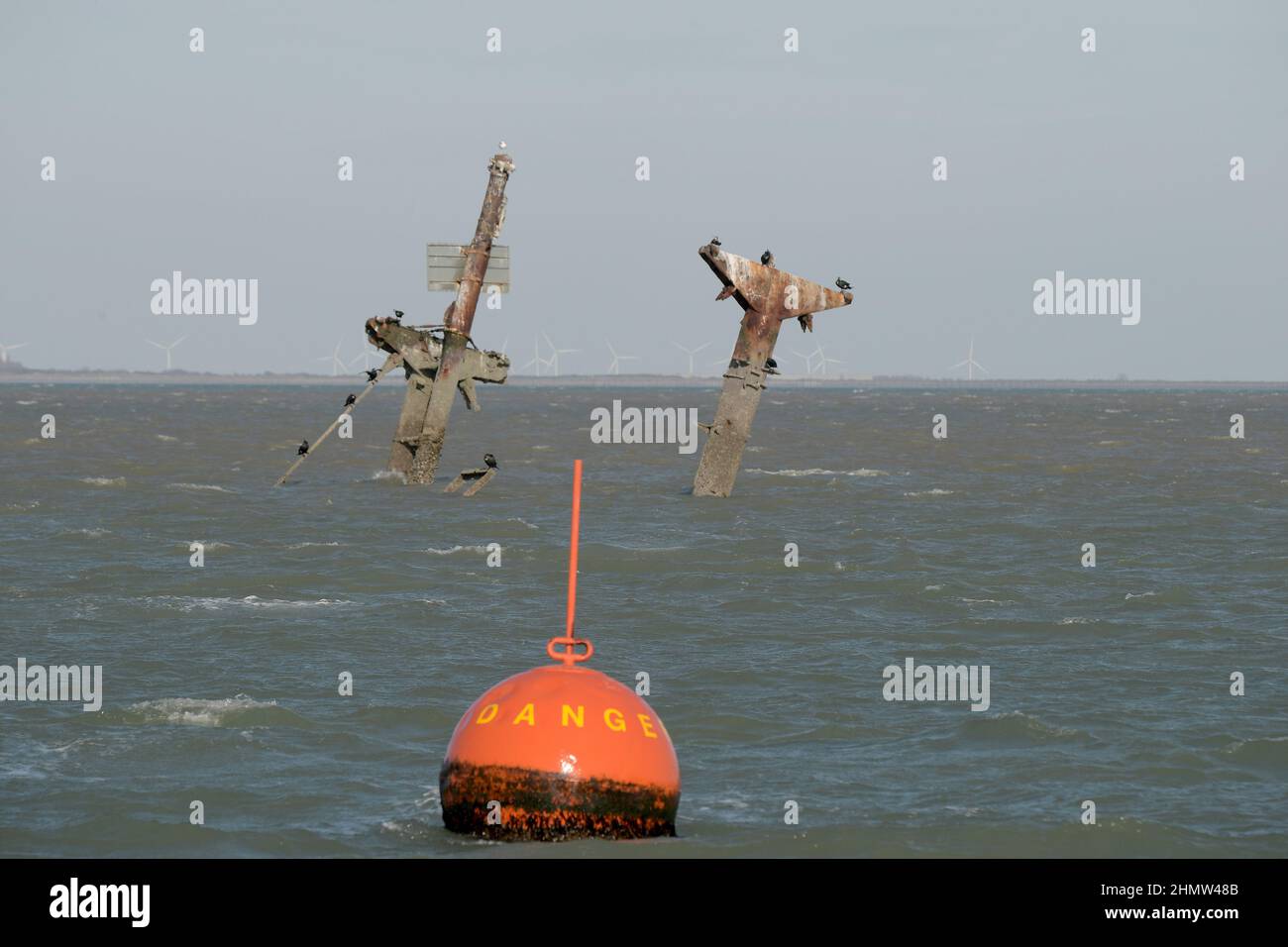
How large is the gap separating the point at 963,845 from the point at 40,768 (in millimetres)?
7316

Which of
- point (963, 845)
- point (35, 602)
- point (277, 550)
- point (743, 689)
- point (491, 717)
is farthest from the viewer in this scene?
point (277, 550)

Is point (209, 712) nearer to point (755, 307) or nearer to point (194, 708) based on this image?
point (194, 708)

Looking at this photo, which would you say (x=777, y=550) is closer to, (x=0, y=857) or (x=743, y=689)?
(x=743, y=689)

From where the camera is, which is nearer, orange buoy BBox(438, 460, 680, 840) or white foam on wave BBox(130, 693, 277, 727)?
orange buoy BBox(438, 460, 680, 840)

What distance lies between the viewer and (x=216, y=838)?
511 inches

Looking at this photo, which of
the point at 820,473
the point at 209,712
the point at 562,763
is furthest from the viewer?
the point at 820,473

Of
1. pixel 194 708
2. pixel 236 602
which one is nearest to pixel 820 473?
pixel 236 602

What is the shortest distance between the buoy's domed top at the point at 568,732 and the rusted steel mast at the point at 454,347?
25.6 m

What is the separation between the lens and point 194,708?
55.8 ft

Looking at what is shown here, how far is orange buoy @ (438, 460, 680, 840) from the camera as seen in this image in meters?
11.7

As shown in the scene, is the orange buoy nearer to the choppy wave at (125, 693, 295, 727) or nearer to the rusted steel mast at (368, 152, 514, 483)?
the choppy wave at (125, 693, 295, 727)

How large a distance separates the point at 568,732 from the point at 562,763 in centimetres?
19

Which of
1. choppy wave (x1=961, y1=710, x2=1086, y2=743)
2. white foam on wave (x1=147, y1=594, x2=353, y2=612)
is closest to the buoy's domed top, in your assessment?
choppy wave (x1=961, y1=710, x2=1086, y2=743)

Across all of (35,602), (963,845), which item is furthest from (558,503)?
(963,845)
